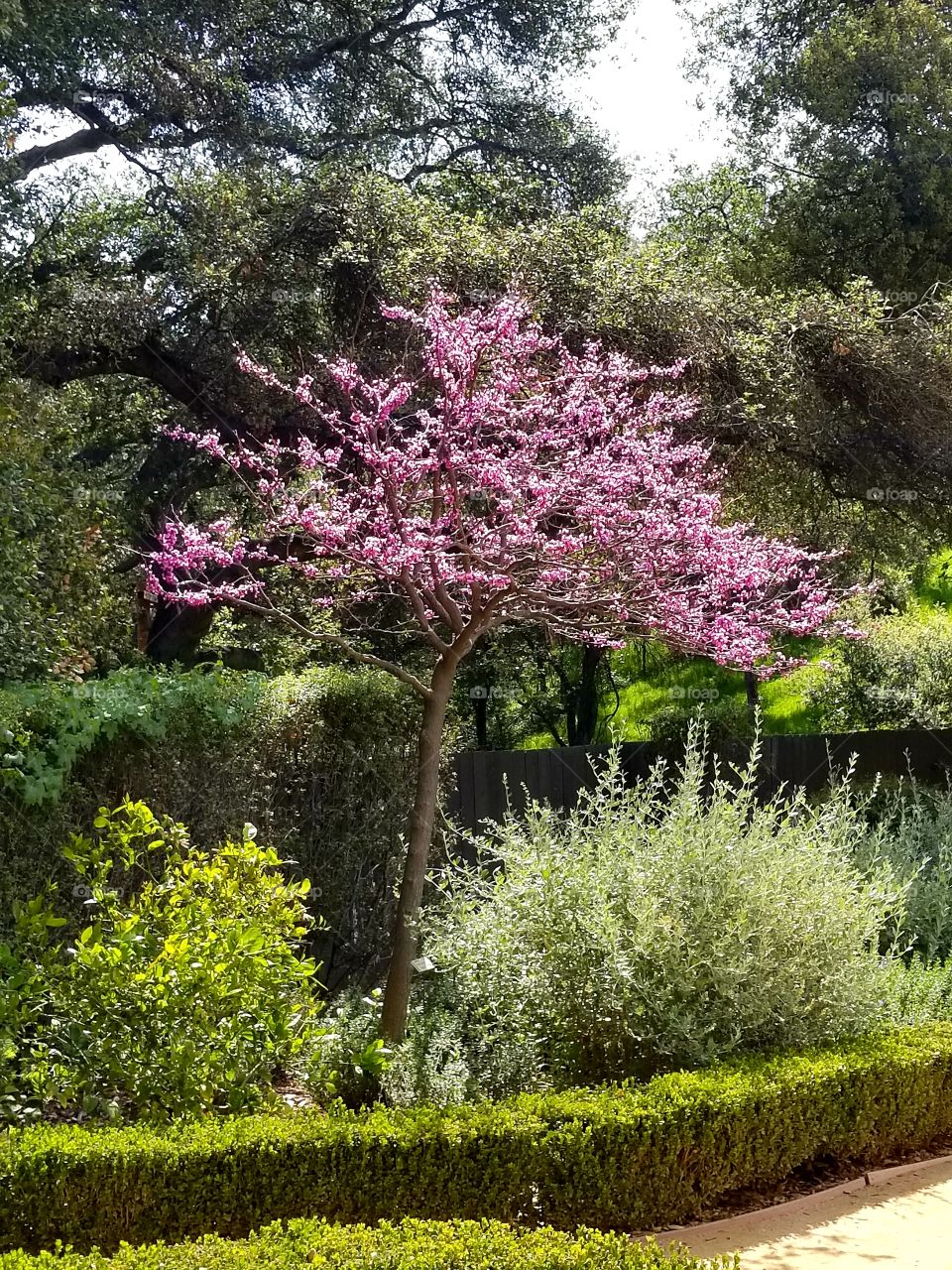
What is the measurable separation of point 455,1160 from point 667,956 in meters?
1.24

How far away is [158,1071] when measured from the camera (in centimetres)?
404

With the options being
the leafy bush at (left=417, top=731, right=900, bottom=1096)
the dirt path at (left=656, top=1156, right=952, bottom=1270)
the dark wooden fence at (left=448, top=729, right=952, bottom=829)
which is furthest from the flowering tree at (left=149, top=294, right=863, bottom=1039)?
the dark wooden fence at (left=448, top=729, right=952, bottom=829)

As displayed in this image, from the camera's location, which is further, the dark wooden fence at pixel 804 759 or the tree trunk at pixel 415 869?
the dark wooden fence at pixel 804 759

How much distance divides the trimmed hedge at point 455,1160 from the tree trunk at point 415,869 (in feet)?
4.11

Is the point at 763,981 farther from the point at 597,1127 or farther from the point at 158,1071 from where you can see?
the point at 158,1071

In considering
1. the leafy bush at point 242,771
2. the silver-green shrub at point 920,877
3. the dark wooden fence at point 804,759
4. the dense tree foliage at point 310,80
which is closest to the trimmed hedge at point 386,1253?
the leafy bush at point 242,771

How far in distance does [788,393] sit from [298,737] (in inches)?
203

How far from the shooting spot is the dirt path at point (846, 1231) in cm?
376

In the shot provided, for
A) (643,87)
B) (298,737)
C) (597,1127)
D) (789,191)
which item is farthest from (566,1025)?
(643,87)

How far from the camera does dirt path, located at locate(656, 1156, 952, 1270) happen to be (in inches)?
148

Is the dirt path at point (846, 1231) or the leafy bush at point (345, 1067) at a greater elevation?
the leafy bush at point (345, 1067)

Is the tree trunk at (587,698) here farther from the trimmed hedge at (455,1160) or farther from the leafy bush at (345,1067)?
the trimmed hedge at (455,1160)

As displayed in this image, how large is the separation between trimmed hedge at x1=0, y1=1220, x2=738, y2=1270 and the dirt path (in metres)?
1.00

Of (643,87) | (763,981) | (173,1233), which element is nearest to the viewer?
(173,1233)
